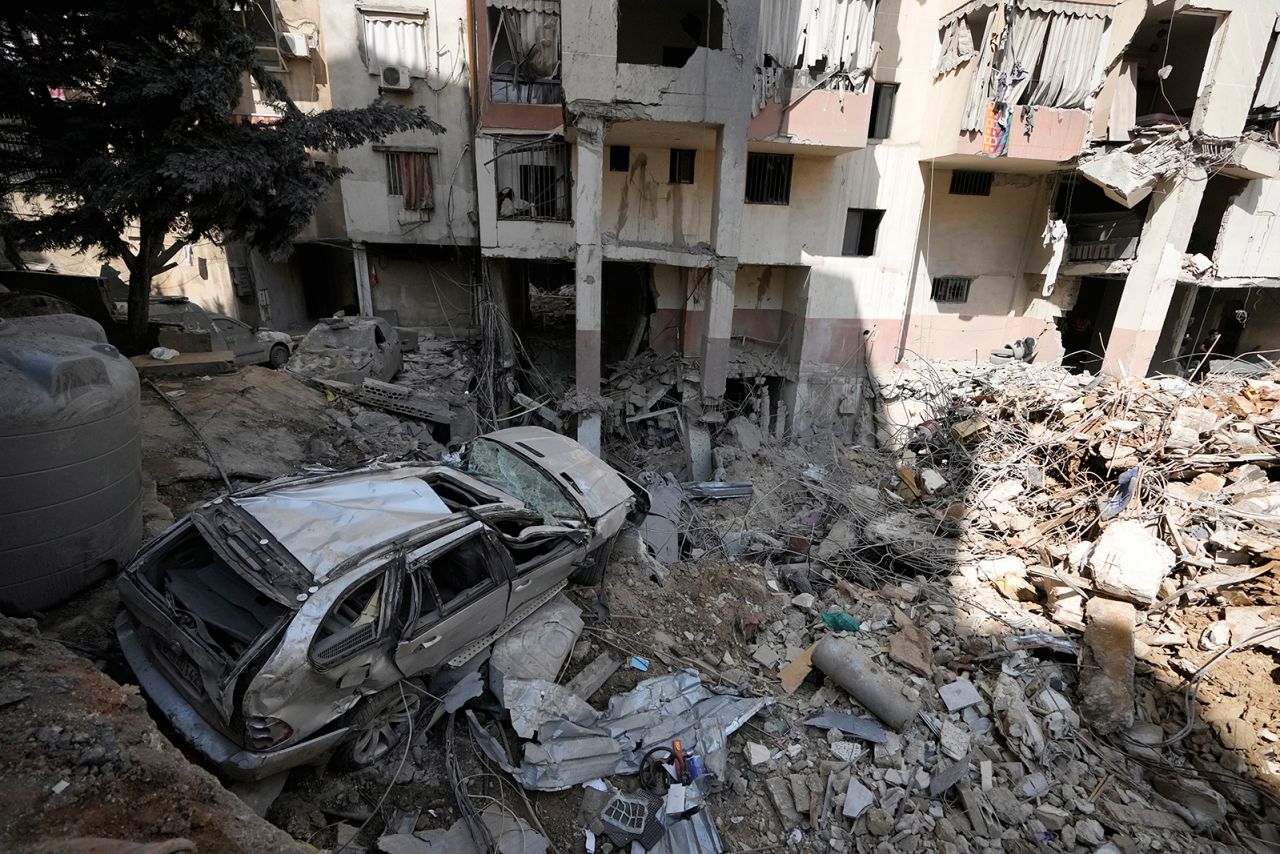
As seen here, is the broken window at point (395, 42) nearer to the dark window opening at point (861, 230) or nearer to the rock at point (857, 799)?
the dark window opening at point (861, 230)

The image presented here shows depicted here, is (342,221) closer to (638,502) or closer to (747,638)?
Result: (638,502)

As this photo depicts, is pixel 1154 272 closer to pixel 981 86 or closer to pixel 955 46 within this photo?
pixel 981 86

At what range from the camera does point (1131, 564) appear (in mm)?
5770

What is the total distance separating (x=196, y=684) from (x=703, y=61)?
36.1 feet

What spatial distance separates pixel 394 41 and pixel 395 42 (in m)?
0.03

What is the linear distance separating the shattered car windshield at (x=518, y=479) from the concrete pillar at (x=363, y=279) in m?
10.3

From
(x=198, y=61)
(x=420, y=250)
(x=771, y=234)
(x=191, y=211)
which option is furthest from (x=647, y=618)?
(x=420, y=250)

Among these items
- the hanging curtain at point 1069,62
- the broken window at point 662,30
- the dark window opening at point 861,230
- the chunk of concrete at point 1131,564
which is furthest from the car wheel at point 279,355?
the hanging curtain at point 1069,62

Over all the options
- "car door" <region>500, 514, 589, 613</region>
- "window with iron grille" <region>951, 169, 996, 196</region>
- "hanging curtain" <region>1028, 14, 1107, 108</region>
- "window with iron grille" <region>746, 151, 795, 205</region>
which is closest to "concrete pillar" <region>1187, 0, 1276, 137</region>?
"hanging curtain" <region>1028, 14, 1107, 108</region>

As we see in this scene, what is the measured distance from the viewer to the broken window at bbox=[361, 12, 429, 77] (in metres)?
12.7

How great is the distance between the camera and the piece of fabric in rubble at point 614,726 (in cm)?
388

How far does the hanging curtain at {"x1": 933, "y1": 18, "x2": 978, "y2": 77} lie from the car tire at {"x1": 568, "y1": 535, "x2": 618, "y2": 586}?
12.5 m

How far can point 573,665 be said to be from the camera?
483 cm

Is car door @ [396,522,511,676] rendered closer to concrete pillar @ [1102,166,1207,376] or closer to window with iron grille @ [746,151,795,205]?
window with iron grille @ [746,151,795,205]
